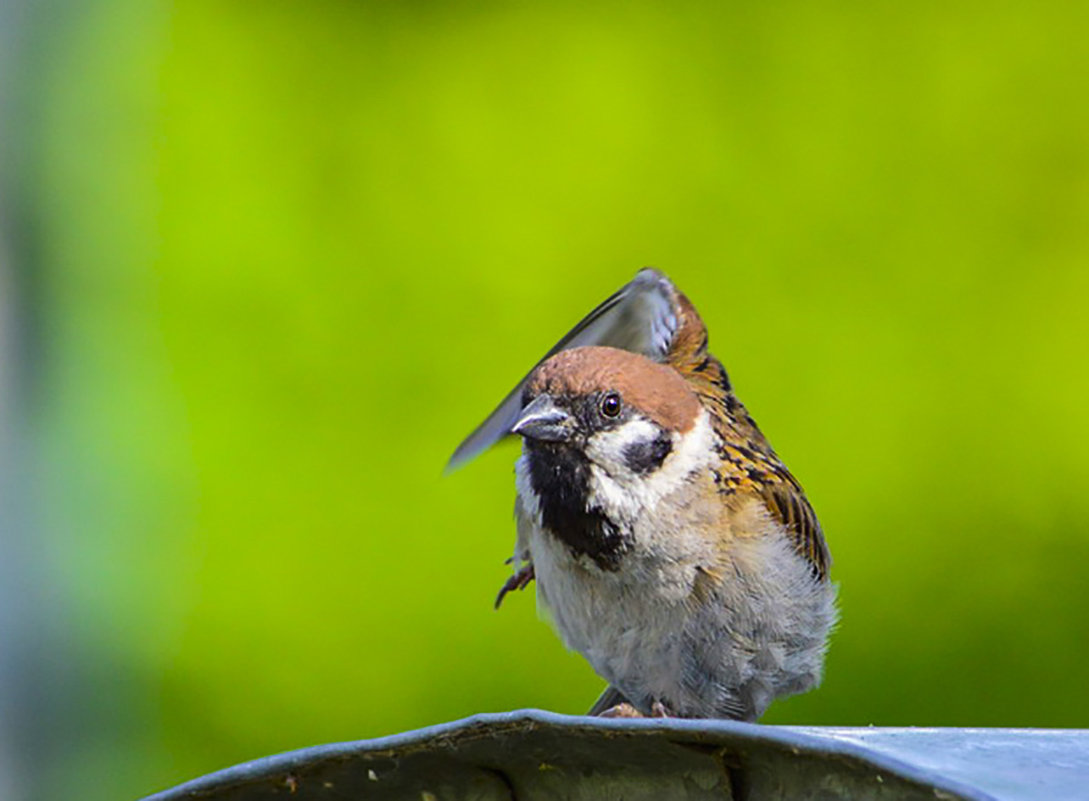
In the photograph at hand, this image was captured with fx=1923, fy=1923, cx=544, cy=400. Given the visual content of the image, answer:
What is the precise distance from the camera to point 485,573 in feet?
11.2

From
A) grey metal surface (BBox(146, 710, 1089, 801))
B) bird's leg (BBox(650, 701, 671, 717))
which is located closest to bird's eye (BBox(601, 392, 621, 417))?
bird's leg (BBox(650, 701, 671, 717))

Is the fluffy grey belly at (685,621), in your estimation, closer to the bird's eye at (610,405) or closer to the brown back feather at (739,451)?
the brown back feather at (739,451)

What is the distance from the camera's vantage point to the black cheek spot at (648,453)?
94.5 inches

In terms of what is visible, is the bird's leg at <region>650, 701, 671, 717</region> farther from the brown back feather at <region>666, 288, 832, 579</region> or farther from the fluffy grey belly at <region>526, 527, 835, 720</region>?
the brown back feather at <region>666, 288, 832, 579</region>

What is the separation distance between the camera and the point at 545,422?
2.33m

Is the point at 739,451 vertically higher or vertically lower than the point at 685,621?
higher

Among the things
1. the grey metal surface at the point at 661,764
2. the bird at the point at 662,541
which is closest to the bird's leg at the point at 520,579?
the bird at the point at 662,541

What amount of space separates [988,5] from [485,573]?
4.57 ft

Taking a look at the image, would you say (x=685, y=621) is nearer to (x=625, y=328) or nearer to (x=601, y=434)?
(x=601, y=434)

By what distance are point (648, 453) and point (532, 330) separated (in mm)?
1077

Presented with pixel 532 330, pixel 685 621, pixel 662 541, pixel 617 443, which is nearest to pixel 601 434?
pixel 617 443

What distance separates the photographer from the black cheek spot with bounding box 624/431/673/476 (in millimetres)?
2400

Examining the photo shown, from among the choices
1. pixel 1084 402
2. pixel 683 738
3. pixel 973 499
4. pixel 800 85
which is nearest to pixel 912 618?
pixel 973 499

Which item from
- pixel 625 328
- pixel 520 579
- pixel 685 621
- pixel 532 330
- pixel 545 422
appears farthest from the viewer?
pixel 532 330
